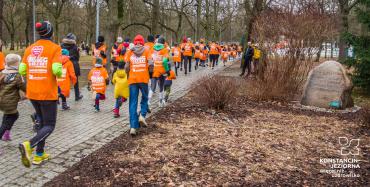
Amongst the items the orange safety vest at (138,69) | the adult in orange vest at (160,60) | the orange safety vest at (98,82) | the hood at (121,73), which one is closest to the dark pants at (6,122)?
the orange safety vest at (138,69)

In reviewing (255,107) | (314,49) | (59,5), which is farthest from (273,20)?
(59,5)

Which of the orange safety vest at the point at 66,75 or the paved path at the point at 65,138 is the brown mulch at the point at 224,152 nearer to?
the paved path at the point at 65,138

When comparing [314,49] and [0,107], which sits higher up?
Result: [314,49]

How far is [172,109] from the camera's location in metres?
9.67

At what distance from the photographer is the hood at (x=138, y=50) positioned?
707 cm

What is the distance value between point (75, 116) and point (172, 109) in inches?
94.4

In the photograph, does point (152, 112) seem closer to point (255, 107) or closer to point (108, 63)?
point (255, 107)

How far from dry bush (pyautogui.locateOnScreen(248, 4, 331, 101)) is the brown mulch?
5.51 ft

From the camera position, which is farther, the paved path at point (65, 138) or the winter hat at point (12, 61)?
the winter hat at point (12, 61)

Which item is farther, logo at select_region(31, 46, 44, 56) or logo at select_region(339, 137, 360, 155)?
logo at select_region(339, 137, 360, 155)

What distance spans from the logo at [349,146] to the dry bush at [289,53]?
369cm

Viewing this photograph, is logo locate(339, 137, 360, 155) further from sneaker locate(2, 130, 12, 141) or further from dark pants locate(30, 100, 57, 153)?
sneaker locate(2, 130, 12, 141)

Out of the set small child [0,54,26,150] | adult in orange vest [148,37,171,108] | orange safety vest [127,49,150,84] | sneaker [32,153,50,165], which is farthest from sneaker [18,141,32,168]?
adult in orange vest [148,37,171,108]

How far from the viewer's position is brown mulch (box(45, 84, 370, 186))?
494cm
